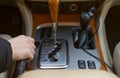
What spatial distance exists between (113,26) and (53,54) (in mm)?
956

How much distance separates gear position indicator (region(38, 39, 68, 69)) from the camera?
1093 mm

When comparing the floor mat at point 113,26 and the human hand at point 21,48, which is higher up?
the floor mat at point 113,26

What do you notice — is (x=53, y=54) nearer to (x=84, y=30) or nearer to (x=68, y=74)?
(x=84, y=30)

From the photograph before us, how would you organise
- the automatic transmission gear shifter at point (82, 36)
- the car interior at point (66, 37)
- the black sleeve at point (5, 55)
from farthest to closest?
the automatic transmission gear shifter at point (82, 36)
the car interior at point (66, 37)
the black sleeve at point (5, 55)

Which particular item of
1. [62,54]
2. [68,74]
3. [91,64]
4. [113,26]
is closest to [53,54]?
[62,54]

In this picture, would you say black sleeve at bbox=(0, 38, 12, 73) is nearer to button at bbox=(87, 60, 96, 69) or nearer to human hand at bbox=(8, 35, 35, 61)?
human hand at bbox=(8, 35, 35, 61)

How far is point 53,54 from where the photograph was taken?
1.15m

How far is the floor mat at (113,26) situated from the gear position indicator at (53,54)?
0.73 metres

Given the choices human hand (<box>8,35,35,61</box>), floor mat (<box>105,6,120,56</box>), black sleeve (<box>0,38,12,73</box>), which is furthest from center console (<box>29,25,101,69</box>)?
floor mat (<box>105,6,120,56</box>)

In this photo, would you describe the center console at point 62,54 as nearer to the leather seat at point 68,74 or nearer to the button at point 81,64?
the button at point 81,64

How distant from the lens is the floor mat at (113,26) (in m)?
1.88

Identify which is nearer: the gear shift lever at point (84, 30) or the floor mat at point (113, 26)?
the gear shift lever at point (84, 30)

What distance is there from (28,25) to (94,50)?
0.37 metres

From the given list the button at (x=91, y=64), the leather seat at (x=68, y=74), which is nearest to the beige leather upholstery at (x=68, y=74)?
the leather seat at (x=68, y=74)
